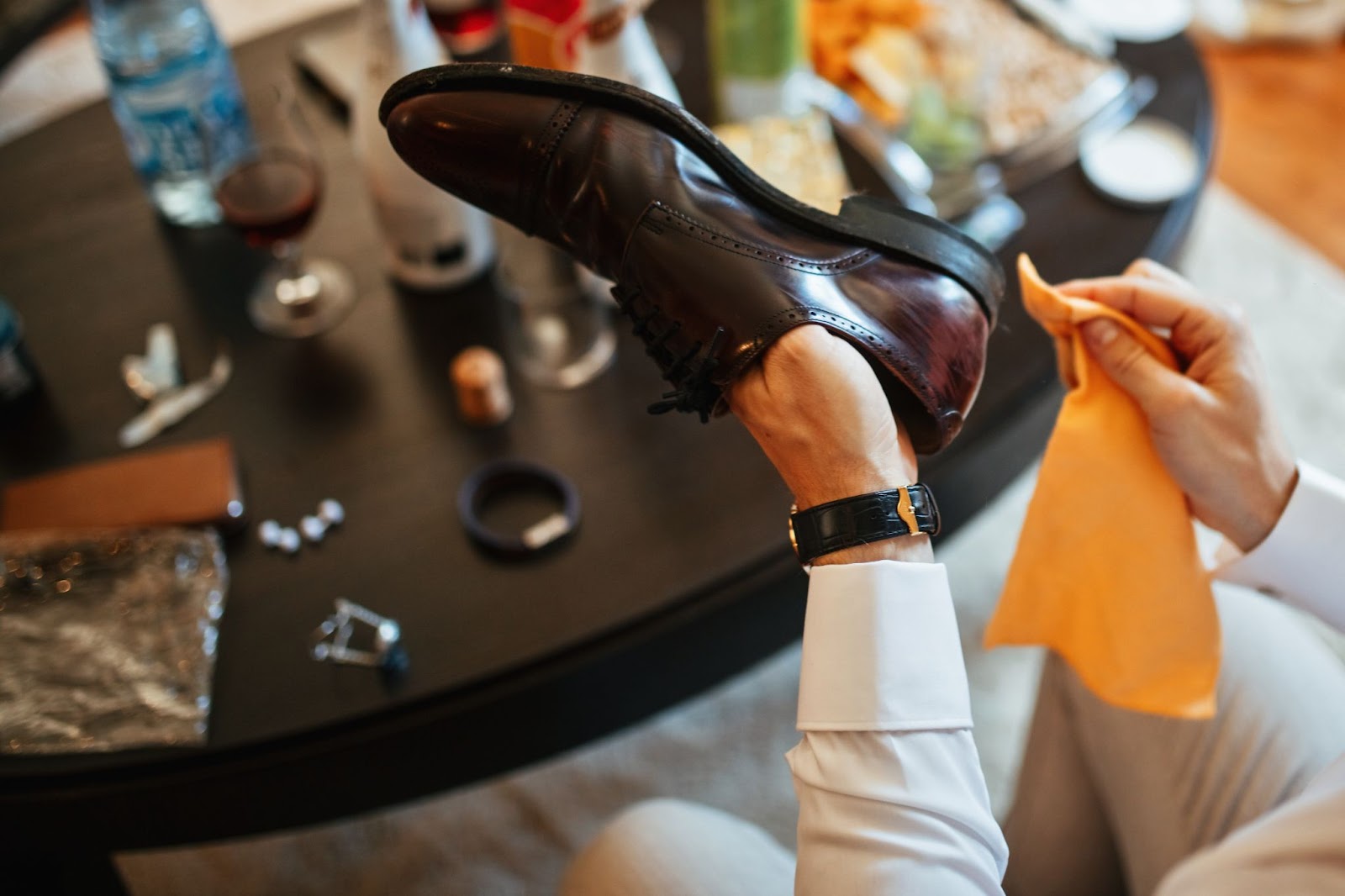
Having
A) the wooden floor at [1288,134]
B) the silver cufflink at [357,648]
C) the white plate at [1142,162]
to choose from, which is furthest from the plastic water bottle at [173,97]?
the wooden floor at [1288,134]

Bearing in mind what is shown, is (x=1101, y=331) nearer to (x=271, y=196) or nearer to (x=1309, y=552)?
(x=1309, y=552)

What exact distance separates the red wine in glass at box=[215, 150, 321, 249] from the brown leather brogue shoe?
0.36 meters

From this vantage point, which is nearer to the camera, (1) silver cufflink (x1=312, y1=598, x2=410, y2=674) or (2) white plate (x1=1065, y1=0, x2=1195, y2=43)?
(1) silver cufflink (x1=312, y1=598, x2=410, y2=674)

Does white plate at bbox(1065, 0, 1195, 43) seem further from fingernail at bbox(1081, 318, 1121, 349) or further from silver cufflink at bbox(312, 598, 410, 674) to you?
silver cufflink at bbox(312, 598, 410, 674)

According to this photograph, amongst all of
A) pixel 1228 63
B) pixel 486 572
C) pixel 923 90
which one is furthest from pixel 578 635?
pixel 1228 63

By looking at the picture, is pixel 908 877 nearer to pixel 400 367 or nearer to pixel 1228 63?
pixel 400 367

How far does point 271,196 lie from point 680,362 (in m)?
0.55

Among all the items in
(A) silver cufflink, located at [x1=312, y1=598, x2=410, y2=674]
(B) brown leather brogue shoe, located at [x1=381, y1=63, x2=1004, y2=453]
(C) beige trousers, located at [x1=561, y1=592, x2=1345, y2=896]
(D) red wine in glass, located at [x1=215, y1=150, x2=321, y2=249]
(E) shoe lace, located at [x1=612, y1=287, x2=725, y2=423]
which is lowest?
(C) beige trousers, located at [x1=561, y1=592, x2=1345, y2=896]

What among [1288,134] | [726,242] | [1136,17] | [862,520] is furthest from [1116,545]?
[1288,134]

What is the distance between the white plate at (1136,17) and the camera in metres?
1.36

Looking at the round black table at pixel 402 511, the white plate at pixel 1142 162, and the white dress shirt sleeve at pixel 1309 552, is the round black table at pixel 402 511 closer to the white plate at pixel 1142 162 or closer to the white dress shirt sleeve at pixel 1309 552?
the white plate at pixel 1142 162

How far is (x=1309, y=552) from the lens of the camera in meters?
0.75

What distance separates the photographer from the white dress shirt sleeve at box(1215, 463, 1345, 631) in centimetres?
75

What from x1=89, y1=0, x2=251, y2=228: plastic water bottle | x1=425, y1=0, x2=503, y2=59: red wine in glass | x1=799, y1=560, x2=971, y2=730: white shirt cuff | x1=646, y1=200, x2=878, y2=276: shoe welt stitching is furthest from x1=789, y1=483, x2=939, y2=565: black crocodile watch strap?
x1=425, y1=0, x2=503, y2=59: red wine in glass
